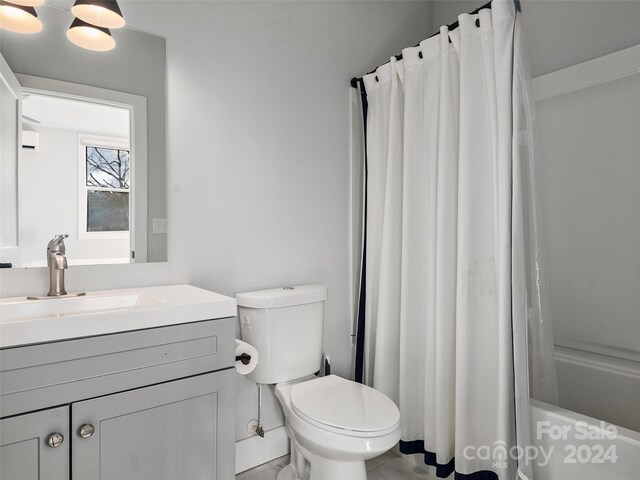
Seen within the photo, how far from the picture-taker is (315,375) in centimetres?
191

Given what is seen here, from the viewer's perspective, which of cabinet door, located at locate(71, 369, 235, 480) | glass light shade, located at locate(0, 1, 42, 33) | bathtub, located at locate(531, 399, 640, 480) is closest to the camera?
cabinet door, located at locate(71, 369, 235, 480)

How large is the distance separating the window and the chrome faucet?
0.12m

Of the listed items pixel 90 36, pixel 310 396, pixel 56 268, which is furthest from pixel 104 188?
pixel 310 396

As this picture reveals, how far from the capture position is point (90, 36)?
1.46m

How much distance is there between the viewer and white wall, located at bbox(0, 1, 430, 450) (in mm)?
1645

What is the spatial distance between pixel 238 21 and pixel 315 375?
1.76m

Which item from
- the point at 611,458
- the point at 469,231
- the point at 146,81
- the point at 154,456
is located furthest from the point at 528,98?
the point at 154,456

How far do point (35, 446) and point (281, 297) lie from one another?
3.12ft

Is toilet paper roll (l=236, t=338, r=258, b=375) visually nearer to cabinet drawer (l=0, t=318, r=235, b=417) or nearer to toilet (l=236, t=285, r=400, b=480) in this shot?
toilet (l=236, t=285, r=400, b=480)

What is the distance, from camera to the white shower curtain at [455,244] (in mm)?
1424

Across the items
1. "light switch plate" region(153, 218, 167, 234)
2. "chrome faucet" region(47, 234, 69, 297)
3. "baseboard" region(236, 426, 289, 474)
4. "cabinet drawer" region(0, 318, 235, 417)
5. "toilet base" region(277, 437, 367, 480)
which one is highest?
"light switch plate" region(153, 218, 167, 234)

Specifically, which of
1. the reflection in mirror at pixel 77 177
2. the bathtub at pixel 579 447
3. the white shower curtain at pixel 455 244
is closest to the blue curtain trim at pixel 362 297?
the white shower curtain at pixel 455 244

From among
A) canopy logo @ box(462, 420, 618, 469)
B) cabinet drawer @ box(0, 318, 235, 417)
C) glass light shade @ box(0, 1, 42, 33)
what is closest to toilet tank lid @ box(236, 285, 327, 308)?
cabinet drawer @ box(0, 318, 235, 417)

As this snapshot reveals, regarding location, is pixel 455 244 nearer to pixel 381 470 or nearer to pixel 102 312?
pixel 381 470
